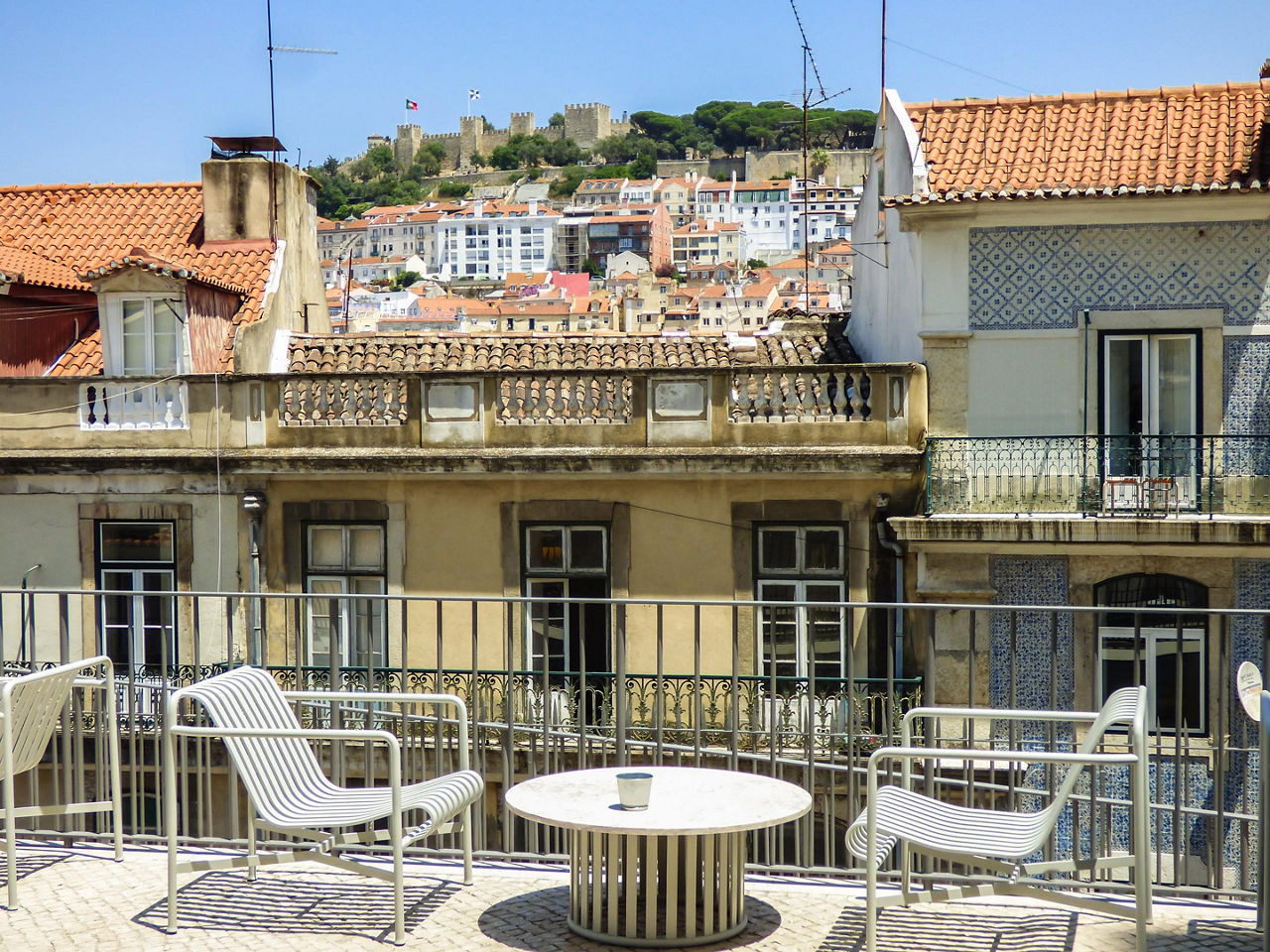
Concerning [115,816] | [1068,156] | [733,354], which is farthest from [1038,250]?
[115,816]

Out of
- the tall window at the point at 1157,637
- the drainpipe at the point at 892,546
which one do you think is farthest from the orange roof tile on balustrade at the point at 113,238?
the tall window at the point at 1157,637

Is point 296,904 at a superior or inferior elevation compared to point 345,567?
inferior

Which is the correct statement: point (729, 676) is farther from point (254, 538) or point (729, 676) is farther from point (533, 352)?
point (533, 352)

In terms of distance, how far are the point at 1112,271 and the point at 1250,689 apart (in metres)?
11.9

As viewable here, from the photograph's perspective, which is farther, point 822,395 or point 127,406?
point 127,406

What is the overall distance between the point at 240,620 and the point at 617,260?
141 meters

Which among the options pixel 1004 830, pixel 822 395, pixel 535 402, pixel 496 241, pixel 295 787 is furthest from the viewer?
pixel 496 241

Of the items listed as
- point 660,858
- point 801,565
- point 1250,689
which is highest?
point 1250,689

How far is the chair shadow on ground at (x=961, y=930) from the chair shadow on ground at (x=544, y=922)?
0.85 feet

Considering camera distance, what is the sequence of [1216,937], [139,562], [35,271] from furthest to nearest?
[35,271], [139,562], [1216,937]

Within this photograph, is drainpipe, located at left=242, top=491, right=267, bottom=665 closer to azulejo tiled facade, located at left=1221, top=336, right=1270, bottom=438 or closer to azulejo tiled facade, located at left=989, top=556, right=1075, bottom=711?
azulejo tiled facade, located at left=989, top=556, right=1075, bottom=711

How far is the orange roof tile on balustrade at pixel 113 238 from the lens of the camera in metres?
18.8

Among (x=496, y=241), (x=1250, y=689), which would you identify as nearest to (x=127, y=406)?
(x=1250, y=689)

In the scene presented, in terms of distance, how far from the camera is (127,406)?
17266 millimetres
